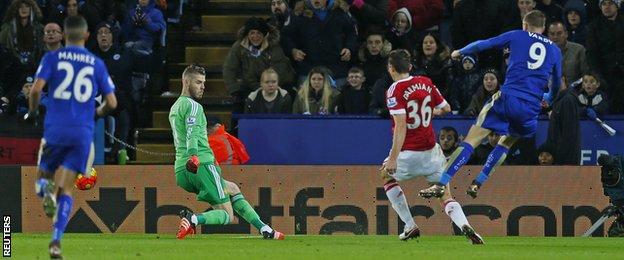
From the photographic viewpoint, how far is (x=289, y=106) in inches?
838

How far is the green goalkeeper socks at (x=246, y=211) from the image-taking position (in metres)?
17.0

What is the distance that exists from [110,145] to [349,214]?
4.05 meters

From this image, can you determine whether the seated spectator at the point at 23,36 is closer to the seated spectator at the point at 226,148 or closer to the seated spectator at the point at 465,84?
the seated spectator at the point at 226,148

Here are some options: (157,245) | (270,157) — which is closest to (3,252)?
(157,245)

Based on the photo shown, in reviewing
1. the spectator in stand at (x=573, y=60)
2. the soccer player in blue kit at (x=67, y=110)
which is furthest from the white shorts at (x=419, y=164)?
the spectator in stand at (x=573, y=60)

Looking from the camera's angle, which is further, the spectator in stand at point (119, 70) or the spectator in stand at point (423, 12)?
the spectator in stand at point (423, 12)

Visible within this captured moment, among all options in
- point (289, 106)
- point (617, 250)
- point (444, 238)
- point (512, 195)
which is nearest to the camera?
point (617, 250)

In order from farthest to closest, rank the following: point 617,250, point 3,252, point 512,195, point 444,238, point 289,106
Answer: point 289,106, point 512,195, point 444,238, point 617,250, point 3,252

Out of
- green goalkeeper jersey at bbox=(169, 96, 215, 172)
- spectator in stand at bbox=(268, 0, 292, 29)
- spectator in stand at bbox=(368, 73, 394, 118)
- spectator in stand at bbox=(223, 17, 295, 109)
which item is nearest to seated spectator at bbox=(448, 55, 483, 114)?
spectator in stand at bbox=(368, 73, 394, 118)

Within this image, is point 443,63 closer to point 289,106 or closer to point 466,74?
point 466,74

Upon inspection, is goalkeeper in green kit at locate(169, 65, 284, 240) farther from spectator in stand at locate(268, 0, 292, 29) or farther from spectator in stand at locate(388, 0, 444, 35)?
spectator in stand at locate(388, 0, 444, 35)

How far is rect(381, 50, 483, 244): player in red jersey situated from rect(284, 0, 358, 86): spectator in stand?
6.29 meters

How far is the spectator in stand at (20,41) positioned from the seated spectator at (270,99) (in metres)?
3.50

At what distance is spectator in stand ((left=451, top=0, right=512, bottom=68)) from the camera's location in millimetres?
22109
